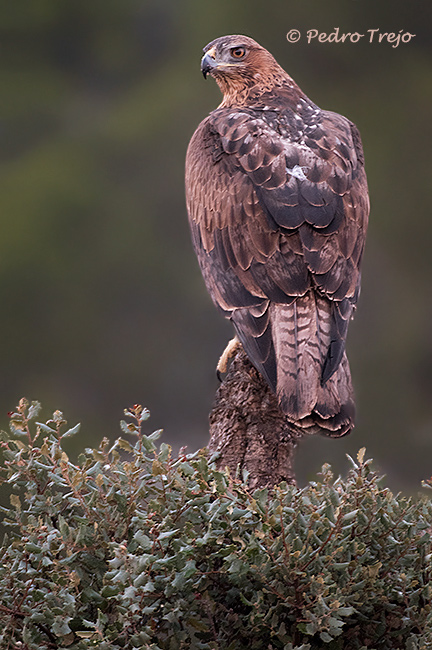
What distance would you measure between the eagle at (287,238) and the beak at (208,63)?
0.21 metres

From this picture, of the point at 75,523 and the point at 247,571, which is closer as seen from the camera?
the point at 247,571

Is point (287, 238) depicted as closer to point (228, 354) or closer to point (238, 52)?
point (228, 354)

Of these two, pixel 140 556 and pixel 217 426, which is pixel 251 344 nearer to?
pixel 217 426

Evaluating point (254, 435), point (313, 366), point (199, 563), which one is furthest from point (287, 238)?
point (199, 563)

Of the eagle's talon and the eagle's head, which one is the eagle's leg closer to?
the eagle's talon

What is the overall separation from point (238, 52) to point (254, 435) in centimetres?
137

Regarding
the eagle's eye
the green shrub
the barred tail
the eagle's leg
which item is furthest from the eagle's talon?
the eagle's eye

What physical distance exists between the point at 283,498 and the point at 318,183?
0.94 metres

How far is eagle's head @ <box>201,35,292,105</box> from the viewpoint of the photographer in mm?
2650

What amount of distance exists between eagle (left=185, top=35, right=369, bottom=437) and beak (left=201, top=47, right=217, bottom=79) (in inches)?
8.3

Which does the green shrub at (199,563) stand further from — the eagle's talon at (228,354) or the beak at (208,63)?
the beak at (208,63)

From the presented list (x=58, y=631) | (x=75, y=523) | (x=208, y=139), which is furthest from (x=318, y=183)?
(x=58, y=631)

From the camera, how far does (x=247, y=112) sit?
8.02 feet

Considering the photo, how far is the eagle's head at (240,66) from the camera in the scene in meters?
2.65
